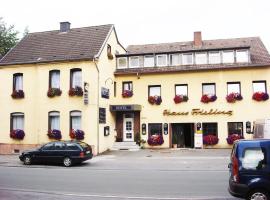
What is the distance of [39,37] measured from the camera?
3322cm

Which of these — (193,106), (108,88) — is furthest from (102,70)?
(193,106)

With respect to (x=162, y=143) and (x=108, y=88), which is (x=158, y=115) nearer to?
(x=162, y=143)

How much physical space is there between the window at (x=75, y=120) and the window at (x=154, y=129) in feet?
20.7

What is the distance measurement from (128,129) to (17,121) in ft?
31.0

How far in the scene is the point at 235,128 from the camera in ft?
96.2

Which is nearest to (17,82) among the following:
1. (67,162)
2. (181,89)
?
(67,162)

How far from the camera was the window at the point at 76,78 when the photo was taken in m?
28.6

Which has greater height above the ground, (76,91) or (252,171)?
(76,91)

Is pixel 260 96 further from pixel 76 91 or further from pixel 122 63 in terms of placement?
pixel 76 91

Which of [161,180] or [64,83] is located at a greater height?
[64,83]

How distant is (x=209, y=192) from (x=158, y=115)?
61.8 ft

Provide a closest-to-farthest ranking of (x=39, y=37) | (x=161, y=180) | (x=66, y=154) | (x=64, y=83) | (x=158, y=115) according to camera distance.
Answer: (x=161, y=180) → (x=66, y=154) → (x=64, y=83) → (x=158, y=115) → (x=39, y=37)

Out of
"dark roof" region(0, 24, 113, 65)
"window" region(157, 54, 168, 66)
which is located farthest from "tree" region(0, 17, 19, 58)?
"window" region(157, 54, 168, 66)

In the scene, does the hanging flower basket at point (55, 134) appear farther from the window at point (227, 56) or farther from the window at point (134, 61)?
the window at point (227, 56)
